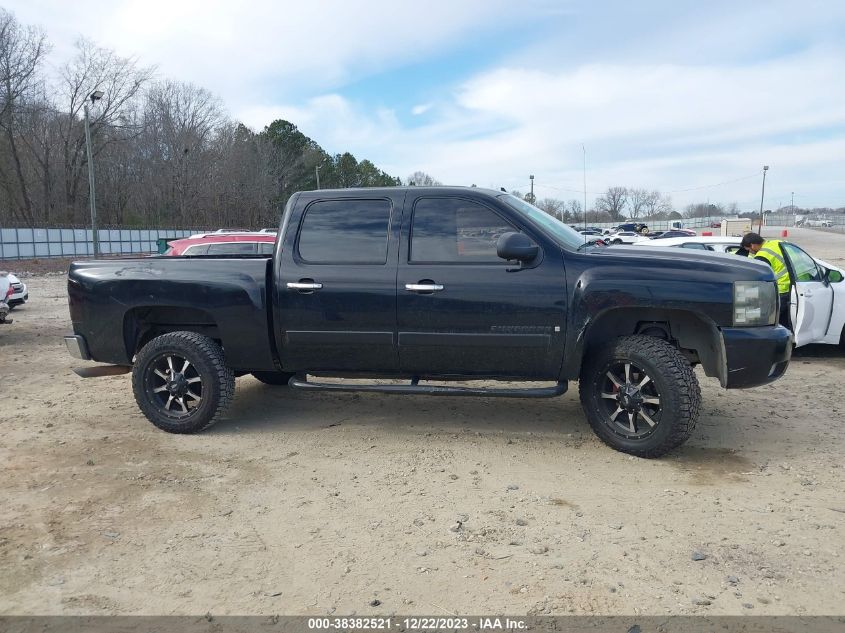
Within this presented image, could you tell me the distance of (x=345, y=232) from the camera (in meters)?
5.27

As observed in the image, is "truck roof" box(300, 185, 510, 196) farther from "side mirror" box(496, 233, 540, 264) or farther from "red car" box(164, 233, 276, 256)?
"red car" box(164, 233, 276, 256)

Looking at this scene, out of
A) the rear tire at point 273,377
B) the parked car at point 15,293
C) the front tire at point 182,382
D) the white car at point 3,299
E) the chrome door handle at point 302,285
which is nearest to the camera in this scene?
the chrome door handle at point 302,285

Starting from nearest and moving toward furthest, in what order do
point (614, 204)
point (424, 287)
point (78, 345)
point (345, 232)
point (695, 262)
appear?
point (695, 262) → point (424, 287) → point (345, 232) → point (78, 345) → point (614, 204)

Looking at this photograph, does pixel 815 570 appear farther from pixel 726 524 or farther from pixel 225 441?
pixel 225 441

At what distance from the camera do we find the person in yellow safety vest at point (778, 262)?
25.2 ft

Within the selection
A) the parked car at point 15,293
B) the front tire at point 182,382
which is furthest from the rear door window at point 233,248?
the front tire at point 182,382

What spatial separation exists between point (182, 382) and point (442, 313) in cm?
224

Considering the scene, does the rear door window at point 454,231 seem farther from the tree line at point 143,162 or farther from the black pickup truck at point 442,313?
the tree line at point 143,162

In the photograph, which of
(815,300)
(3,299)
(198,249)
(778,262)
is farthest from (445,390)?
(198,249)

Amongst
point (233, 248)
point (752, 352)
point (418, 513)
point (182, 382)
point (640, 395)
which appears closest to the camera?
point (418, 513)

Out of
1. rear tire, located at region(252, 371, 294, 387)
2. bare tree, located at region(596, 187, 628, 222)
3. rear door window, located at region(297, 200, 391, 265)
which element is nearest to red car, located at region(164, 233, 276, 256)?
rear tire, located at region(252, 371, 294, 387)

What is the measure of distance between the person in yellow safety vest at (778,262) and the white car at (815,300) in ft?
0.28

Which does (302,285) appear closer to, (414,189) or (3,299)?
(414,189)

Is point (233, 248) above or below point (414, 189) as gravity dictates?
below
